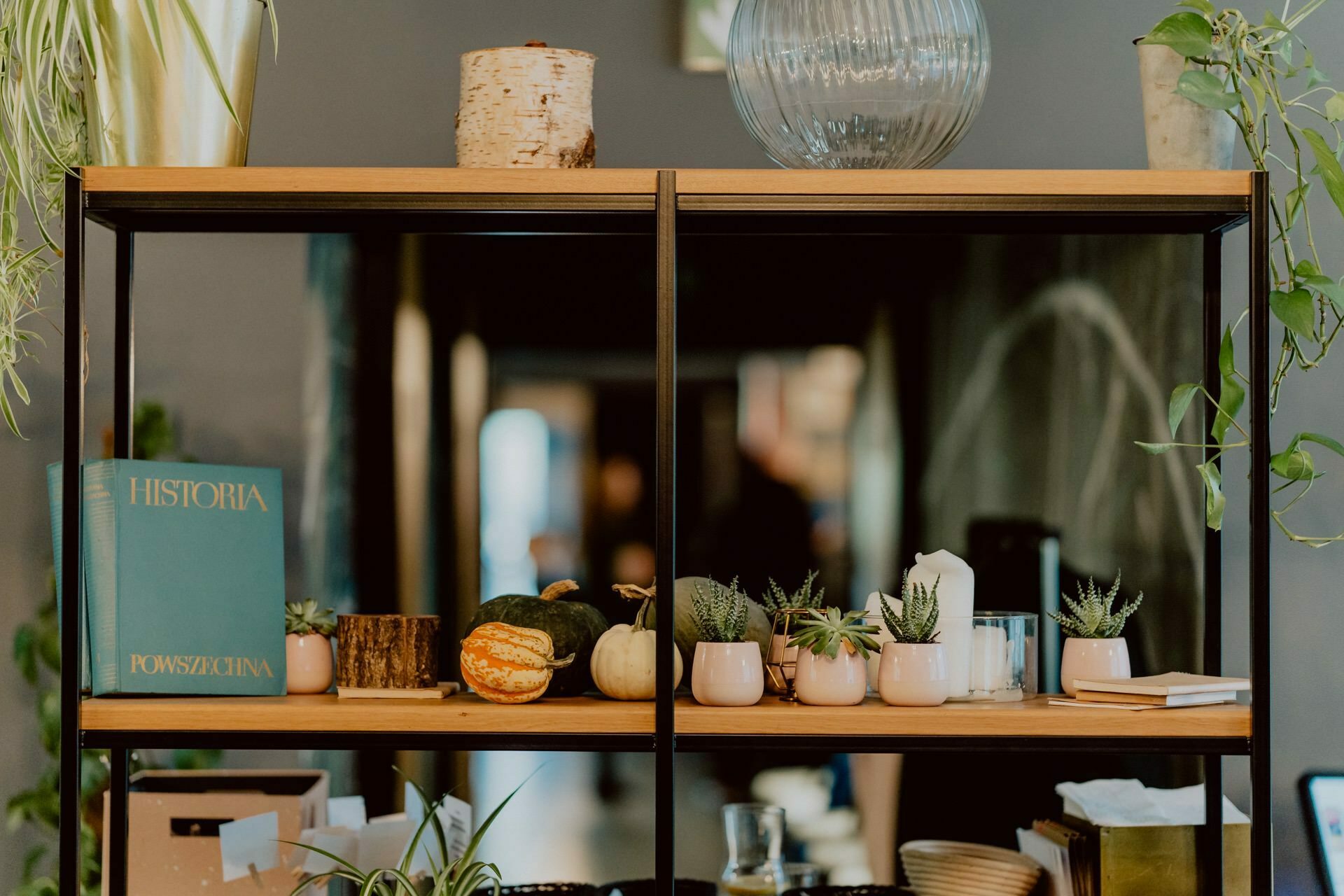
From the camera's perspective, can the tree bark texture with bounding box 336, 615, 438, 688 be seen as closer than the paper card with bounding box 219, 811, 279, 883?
Yes

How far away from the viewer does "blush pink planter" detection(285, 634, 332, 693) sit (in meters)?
1.46

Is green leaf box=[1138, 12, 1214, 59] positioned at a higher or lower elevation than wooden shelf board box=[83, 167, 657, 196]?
higher

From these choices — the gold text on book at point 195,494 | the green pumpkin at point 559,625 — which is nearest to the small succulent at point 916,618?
the green pumpkin at point 559,625

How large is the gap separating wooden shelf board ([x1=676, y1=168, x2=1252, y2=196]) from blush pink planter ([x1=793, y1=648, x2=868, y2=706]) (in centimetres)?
55

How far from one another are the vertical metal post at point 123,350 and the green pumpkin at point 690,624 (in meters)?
0.78


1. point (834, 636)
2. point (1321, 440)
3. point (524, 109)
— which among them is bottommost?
point (834, 636)

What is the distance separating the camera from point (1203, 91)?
1.28 meters

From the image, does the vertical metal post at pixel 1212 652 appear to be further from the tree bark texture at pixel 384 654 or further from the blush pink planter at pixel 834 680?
the tree bark texture at pixel 384 654

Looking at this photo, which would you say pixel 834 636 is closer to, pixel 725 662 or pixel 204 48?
pixel 725 662

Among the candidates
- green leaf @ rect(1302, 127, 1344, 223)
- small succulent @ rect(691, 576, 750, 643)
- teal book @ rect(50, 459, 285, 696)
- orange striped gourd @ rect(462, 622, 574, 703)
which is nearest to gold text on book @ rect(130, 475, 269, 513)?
teal book @ rect(50, 459, 285, 696)

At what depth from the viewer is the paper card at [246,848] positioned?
4.95 feet

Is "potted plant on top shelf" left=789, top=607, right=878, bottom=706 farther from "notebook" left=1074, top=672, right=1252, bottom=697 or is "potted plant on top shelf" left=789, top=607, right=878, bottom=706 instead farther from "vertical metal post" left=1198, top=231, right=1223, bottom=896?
"vertical metal post" left=1198, top=231, right=1223, bottom=896

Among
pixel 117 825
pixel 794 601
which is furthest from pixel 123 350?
pixel 794 601

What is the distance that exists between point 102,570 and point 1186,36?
1420 millimetres
